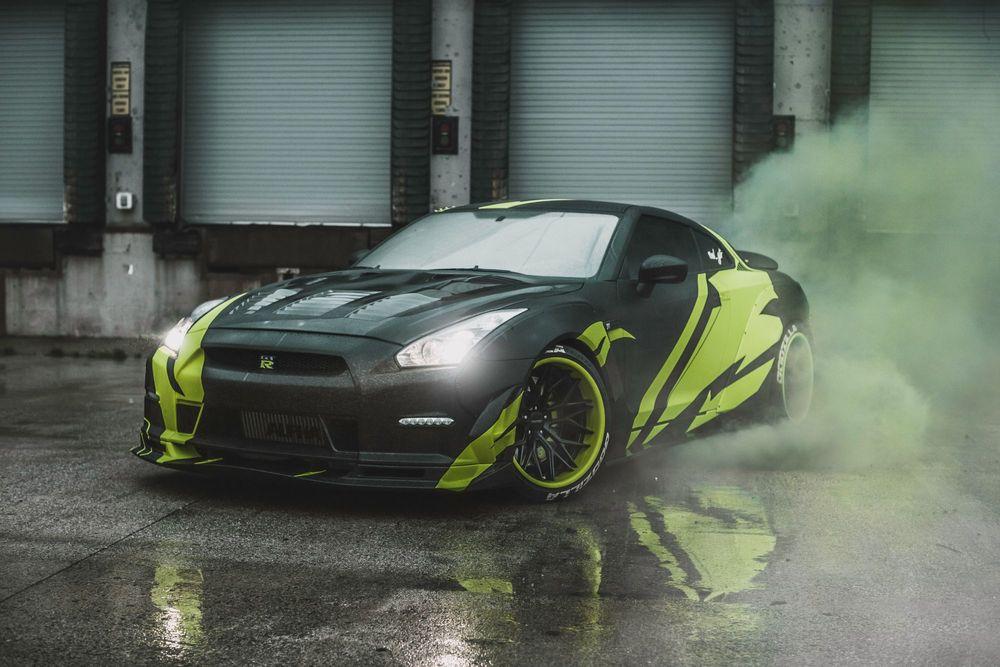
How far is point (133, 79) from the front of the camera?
47.3 ft

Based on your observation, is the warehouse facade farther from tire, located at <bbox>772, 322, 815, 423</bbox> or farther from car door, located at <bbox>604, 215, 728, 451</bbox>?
car door, located at <bbox>604, 215, 728, 451</bbox>

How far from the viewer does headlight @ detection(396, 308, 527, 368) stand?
4.91m

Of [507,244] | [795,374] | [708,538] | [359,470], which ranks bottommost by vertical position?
[708,538]

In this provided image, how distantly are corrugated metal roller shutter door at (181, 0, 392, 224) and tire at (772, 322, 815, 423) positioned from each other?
7.54 m

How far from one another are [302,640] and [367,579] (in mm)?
647

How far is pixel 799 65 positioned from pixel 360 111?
494 cm

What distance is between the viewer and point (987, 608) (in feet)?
12.5

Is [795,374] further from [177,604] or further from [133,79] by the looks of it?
[133,79]

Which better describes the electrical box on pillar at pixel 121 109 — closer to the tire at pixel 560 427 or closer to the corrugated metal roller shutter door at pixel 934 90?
the corrugated metal roller shutter door at pixel 934 90

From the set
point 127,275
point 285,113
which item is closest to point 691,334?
point 285,113

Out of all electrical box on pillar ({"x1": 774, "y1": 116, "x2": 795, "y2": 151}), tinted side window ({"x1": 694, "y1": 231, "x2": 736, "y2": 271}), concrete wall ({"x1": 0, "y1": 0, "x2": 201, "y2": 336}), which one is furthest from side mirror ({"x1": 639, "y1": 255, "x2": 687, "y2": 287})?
concrete wall ({"x1": 0, "y1": 0, "x2": 201, "y2": 336})

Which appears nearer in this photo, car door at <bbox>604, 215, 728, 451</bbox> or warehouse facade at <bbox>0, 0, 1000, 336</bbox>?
car door at <bbox>604, 215, 728, 451</bbox>

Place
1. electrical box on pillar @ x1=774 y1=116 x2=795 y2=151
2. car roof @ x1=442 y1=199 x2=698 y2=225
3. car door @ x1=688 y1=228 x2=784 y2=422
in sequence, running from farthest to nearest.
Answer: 1. electrical box on pillar @ x1=774 y1=116 x2=795 y2=151
2. car door @ x1=688 y1=228 x2=784 y2=422
3. car roof @ x1=442 y1=199 x2=698 y2=225

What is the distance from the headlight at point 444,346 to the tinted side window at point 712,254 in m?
2.14
